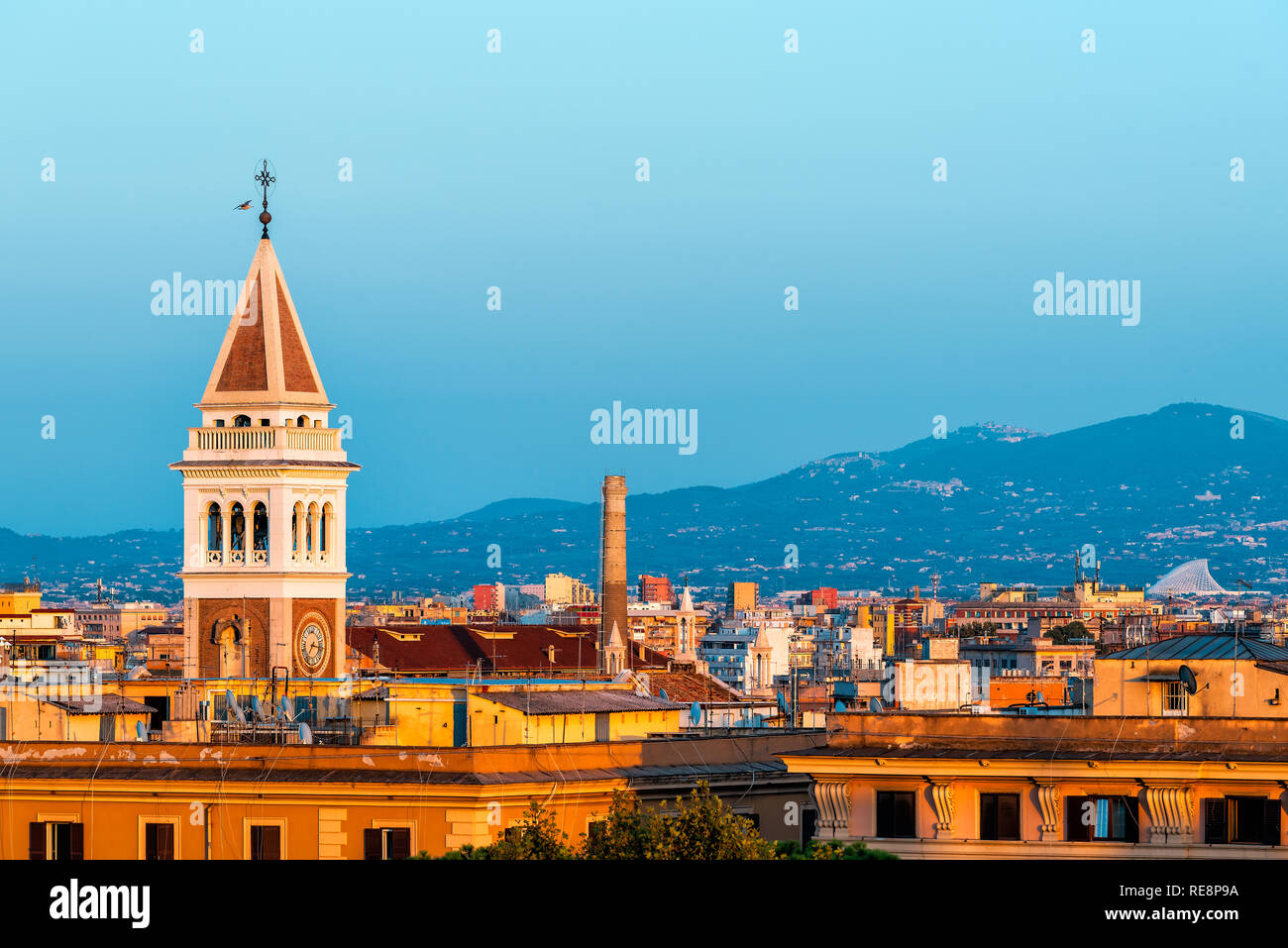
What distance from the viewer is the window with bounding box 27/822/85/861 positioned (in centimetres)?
4206

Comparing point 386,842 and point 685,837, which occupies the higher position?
point 685,837

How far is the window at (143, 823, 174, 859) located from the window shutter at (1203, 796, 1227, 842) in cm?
1491

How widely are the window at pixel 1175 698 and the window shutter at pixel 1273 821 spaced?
5.63 m

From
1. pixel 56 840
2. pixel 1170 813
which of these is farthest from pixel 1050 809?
pixel 56 840

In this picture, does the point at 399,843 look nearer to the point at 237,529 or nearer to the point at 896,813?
the point at 896,813

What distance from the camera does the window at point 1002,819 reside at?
1593 inches

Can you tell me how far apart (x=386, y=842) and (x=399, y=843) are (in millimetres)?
213

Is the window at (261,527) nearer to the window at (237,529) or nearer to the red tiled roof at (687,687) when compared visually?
the window at (237,529)

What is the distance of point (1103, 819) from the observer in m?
39.9

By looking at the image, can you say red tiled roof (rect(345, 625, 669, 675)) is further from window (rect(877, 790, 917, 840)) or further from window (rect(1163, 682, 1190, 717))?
window (rect(877, 790, 917, 840))

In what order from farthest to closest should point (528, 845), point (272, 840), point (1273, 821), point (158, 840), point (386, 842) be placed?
point (158, 840) → point (272, 840) → point (386, 842) → point (1273, 821) → point (528, 845)

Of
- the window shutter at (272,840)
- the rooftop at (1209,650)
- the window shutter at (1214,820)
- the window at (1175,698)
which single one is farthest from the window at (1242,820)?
the window shutter at (272,840)

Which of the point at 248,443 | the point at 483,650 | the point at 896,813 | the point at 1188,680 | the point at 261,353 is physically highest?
the point at 261,353
